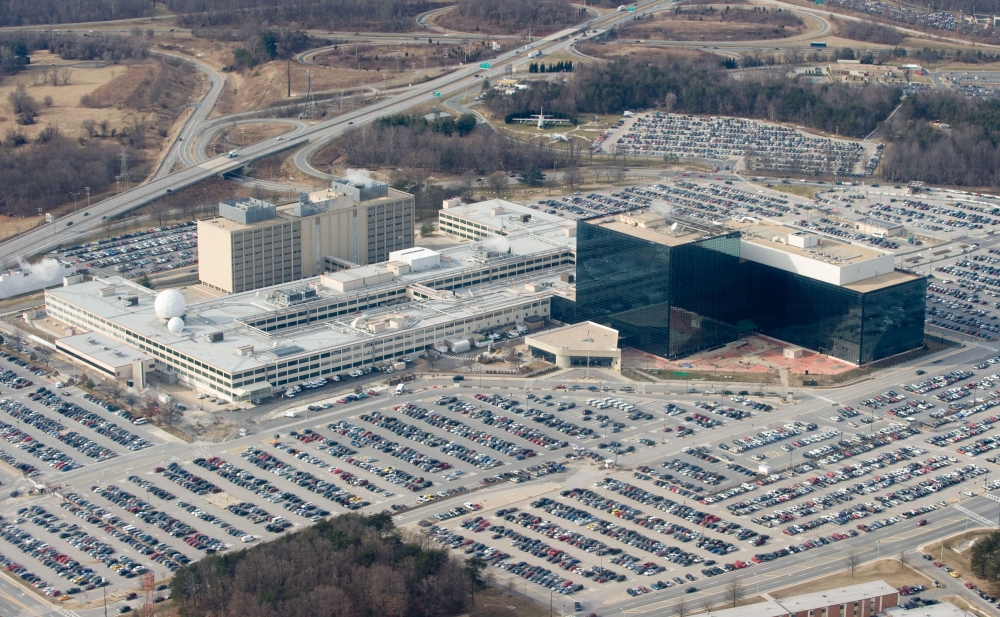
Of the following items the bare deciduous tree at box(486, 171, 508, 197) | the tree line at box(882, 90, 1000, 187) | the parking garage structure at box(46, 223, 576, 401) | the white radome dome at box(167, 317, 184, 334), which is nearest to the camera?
the parking garage structure at box(46, 223, 576, 401)

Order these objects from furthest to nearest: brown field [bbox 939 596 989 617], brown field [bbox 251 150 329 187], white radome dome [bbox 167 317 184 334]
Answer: brown field [bbox 251 150 329 187] < white radome dome [bbox 167 317 184 334] < brown field [bbox 939 596 989 617]

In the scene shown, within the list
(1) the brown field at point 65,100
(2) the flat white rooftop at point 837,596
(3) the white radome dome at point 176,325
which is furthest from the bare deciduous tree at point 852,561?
(1) the brown field at point 65,100

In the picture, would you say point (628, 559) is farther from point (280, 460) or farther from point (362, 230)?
point (362, 230)

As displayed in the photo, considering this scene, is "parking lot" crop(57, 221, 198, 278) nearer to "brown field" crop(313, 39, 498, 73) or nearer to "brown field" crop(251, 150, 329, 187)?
"brown field" crop(251, 150, 329, 187)

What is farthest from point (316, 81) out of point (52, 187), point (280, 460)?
point (280, 460)

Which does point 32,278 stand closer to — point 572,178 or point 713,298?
point 713,298

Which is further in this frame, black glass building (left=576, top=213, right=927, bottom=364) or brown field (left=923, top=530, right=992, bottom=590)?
black glass building (left=576, top=213, right=927, bottom=364)

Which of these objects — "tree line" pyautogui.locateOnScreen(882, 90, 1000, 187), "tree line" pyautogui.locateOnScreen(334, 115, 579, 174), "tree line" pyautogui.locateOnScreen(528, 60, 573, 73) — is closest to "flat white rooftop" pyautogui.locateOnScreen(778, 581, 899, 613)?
"tree line" pyautogui.locateOnScreen(882, 90, 1000, 187)

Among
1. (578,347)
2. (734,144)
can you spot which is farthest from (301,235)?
(734,144)
